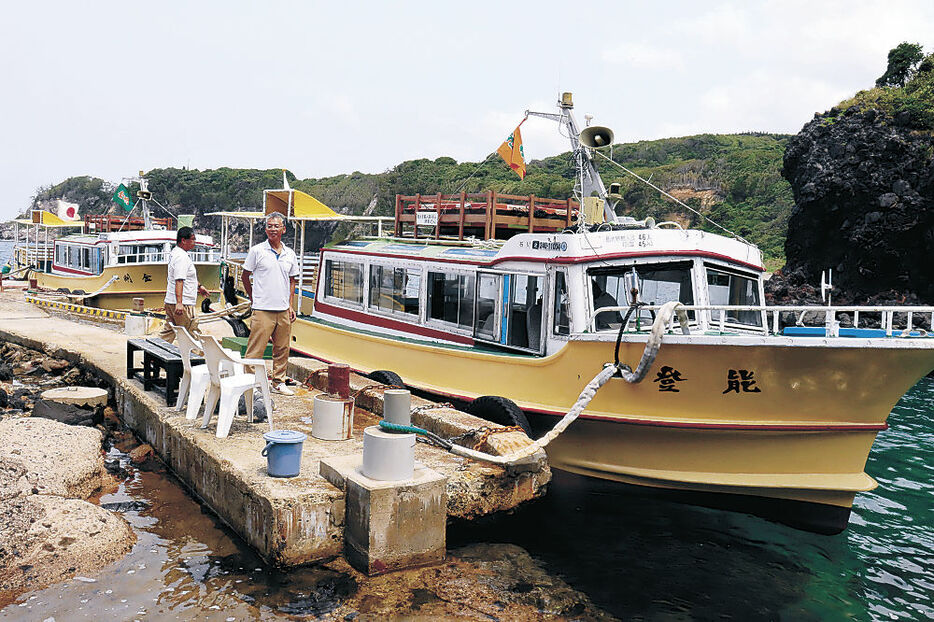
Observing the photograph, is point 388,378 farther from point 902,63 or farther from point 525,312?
point 902,63

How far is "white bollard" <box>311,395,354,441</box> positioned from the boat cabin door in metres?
2.52

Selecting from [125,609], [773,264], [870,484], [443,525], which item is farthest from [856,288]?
[125,609]

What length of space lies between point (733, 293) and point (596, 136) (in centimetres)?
285

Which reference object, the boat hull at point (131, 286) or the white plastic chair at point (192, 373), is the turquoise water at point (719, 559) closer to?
the white plastic chair at point (192, 373)

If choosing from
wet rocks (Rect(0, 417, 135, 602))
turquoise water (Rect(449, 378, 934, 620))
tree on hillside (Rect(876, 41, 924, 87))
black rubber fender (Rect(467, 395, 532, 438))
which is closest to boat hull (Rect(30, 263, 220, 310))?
wet rocks (Rect(0, 417, 135, 602))

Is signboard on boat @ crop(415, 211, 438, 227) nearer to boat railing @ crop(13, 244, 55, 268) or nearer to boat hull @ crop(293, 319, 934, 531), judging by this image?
boat hull @ crop(293, 319, 934, 531)

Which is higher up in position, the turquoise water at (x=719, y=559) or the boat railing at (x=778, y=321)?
the boat railing at (x=778, y=321)

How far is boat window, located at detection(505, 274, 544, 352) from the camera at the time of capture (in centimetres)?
834

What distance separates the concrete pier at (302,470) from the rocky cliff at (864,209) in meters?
22.1

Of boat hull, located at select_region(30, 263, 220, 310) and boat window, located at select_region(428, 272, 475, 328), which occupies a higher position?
boat window, located at select_region(428, 272, 475, 328)

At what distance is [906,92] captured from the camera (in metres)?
27.2

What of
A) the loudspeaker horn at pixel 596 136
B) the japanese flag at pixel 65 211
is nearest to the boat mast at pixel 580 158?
the loudspeaker horn at pixel 596 136

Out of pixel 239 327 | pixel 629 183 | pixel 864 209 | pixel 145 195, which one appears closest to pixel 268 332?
pixel 239 327

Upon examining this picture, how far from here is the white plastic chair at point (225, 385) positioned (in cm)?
648
